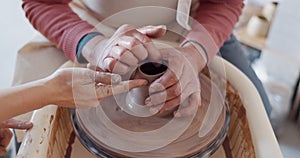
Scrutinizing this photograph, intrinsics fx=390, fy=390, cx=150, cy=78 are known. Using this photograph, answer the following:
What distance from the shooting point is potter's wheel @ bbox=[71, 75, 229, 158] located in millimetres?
826

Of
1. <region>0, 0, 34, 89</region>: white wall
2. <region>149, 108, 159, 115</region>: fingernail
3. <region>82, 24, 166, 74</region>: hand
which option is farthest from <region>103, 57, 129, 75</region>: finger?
<region>0, 0, 34, 89</region>: white wall

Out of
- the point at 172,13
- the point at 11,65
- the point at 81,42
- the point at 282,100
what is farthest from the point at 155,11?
Answer: the point at 282,100

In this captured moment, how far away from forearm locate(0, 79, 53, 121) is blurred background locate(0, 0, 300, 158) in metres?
0.99

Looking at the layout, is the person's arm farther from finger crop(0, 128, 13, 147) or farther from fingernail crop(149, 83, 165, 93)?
finger crop(0, 128, 13, 147)

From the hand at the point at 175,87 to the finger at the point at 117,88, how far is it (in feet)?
0.11

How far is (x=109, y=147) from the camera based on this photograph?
823 millimetres

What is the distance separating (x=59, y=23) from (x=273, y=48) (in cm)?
130

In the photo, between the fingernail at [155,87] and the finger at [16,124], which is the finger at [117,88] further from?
the finger at [16,124]

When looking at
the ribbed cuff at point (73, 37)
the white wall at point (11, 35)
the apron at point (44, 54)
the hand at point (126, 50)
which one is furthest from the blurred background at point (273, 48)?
the hand at point (126, 50)

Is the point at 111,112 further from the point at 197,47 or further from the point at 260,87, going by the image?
the point at 260,87

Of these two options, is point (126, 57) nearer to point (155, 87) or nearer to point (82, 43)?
point (155, 87)

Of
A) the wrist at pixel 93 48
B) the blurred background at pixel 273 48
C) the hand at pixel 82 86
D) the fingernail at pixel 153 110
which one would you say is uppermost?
the hand at pixel 82 86

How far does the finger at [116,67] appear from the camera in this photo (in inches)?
32.9

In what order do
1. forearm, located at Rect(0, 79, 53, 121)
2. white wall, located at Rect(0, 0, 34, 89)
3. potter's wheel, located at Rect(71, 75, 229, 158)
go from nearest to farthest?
forearm, located at Rect(0, 79, 53, 121), potter's wheel, located at Rect(71, 75, 229, 158), white wall, located at Rect(0, 0, 34, 89)
